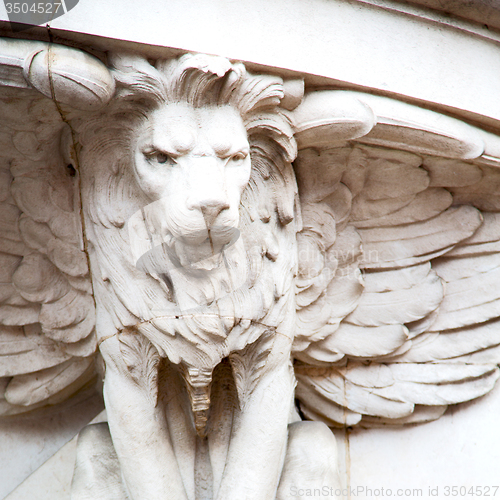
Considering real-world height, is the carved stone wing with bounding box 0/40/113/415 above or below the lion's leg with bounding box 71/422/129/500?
above

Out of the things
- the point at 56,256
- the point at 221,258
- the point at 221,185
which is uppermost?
the point at 221,185

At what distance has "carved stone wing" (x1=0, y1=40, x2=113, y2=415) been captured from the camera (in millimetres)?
1345

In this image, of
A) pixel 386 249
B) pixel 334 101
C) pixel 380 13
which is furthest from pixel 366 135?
pixel 386 249

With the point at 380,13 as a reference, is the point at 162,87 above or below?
below

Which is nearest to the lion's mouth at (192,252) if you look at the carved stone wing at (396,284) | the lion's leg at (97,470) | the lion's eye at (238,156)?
the lion's eye at (238,156)

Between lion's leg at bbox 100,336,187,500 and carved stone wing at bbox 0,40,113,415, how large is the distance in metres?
0.19

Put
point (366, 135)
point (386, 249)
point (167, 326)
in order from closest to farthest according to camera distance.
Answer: point (167, 326), point (366, 135), point (386, 249)

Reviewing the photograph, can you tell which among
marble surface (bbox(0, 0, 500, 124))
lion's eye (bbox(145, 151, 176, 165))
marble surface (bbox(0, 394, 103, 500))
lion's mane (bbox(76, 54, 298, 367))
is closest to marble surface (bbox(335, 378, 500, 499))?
lion's mane (bbox(76, 54, 298, 367))

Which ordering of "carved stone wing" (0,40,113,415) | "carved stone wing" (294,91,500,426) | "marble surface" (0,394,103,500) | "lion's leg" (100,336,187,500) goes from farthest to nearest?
1. "marble surface" (0,394,103,500)
2. "carved stone wing" (294,91,500,426)
3. "lion's leg" (100,336,187,500)
4. "carved stone wing" (0,40,113,415)

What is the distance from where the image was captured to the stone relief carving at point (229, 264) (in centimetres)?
142

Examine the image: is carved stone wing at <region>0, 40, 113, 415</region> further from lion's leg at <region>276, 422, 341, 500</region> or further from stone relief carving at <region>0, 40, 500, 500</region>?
lion's leg at <region>276, 422, 341, 500</region>

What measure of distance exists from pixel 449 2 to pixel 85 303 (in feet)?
3.35

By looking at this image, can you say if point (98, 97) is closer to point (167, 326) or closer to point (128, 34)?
point (128, 34)

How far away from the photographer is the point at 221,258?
4.91 ft
